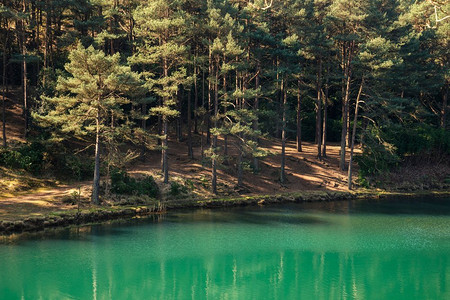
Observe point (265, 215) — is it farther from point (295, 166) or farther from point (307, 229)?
point (295, 166)

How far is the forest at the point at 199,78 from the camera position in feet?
110

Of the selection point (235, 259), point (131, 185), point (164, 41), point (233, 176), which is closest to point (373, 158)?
point (233, 176)

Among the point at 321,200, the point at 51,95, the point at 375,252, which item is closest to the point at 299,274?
the point at 375,252

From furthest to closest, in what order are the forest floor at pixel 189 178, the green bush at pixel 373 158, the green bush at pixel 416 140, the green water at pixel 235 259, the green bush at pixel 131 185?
1. the green bush at pixel 416 140
2. the green bush at pixel 373 158
3. the green bush at pixel 131 185
4. the forest floor at pixel 189 178
5. the green water at pixel 235 259

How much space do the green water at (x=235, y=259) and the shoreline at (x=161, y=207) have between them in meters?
1.33

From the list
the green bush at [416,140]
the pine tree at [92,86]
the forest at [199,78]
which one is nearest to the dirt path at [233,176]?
the forest at [199,78]

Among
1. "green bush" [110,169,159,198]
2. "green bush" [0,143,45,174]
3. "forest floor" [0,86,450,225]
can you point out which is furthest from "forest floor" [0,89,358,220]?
"green bush" [110,169,159,198]

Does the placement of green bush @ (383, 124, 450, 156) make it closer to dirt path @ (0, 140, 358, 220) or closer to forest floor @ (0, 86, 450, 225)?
forest floor @ (0, 86, 450, 225)

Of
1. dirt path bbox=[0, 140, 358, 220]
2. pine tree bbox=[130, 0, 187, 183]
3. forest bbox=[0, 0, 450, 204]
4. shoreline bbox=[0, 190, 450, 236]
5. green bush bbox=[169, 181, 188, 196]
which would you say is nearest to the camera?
shoreline bbox=[0, 190, 450, 236]

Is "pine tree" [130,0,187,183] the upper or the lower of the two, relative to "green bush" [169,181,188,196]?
upper

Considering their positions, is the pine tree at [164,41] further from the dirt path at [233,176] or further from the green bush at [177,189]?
the dirt path at [233,176]

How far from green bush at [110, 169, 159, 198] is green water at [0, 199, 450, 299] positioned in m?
3.36

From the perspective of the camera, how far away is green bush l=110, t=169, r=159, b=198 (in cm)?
3425

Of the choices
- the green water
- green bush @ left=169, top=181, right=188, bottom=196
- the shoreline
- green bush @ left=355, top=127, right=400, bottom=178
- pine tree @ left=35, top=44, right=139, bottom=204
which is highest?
pine tree @ left=35, top=44, right=139, bottom=204
